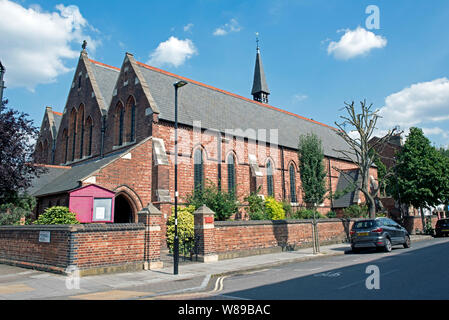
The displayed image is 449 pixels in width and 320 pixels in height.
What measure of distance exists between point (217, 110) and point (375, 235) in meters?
16.0

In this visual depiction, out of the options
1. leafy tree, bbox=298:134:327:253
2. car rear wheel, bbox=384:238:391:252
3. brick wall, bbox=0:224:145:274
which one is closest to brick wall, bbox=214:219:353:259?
leafy tree, bbox=298:134:327:253

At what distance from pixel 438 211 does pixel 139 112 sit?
49845 mm

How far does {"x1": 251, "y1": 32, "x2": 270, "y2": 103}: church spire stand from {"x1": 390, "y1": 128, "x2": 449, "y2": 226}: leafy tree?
19.0 metres

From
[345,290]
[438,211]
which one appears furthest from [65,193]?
[438,211]

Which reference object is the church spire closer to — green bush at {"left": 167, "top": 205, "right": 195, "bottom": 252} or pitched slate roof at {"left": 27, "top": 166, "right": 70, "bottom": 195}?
pitched slate roof at {"left": 27, "top": 166, "right": 70, "bottom": 195}

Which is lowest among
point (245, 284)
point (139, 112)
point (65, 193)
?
point (245, 284)

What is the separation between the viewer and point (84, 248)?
1170 cm

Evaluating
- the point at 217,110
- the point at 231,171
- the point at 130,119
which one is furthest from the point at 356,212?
the point at 130,119

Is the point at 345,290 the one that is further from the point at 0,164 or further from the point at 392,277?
the point at 0,164

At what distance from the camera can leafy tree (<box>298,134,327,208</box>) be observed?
19.2 meters

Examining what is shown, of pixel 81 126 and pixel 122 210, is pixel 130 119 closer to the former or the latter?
pixel 122 210

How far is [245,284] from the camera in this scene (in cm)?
958

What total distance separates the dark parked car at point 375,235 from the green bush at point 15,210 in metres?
19.0

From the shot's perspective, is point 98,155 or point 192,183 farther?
point 98,155
